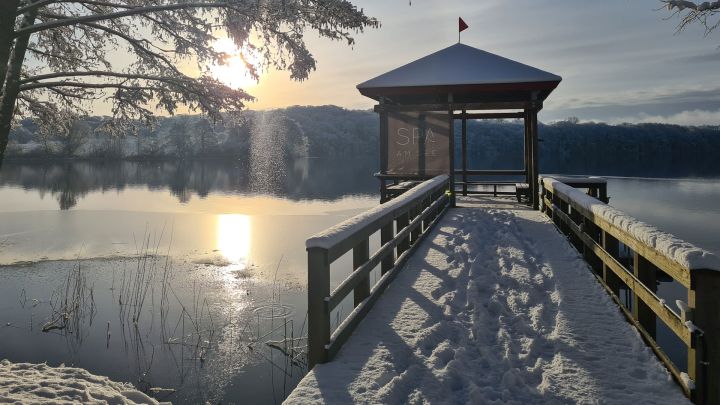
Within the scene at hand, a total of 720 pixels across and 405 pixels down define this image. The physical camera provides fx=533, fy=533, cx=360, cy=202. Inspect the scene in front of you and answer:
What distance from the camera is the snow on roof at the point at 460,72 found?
1343 centimetres

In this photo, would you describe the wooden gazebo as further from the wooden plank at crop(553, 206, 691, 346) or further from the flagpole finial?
the wooden plank at crop(553, 206, 691, 346)

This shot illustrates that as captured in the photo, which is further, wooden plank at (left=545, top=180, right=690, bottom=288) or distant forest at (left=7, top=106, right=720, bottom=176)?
distant forest at (left=7, top=106, right=720, bottom=176)

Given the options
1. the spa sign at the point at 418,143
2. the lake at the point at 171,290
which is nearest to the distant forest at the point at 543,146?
the lake at the point at 171,290

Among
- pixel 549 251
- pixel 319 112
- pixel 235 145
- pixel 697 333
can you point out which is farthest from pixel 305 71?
pixel 319 112

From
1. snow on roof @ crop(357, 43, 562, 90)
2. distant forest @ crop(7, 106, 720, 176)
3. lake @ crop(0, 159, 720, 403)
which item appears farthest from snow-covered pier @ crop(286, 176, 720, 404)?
distant forest @ crop(7, 106, 720, 176)

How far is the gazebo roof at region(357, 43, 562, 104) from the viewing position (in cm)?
1323

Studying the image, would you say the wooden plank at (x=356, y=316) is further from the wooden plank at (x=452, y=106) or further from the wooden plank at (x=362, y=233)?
the wooden plank at (x=452, y=106)

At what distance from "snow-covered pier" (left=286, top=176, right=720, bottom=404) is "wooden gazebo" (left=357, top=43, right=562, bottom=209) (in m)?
7.02

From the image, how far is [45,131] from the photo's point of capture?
37.3 feet

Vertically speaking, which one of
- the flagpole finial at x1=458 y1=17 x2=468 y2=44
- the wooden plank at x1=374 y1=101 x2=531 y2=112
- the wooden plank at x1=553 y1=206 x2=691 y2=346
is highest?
the flagpole finial at x1=458 y1=17 x2=468 y2=44

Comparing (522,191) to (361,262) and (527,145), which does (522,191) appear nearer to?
(527,145)

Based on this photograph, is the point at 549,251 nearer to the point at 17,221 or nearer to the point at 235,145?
the point at 17,221

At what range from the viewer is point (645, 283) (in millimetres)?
4484

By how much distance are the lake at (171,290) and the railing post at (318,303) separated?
4.05m
